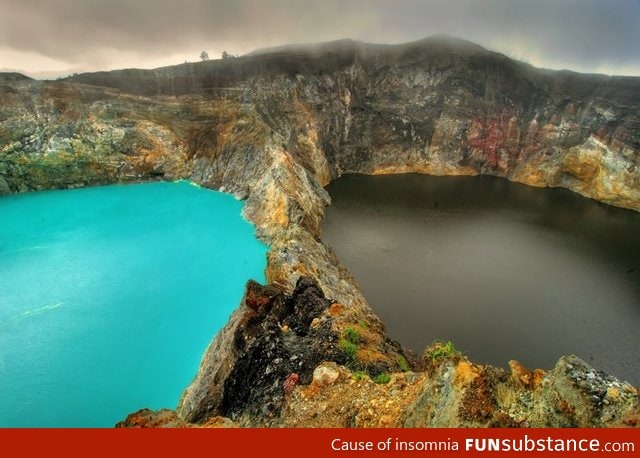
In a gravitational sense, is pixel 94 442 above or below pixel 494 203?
above

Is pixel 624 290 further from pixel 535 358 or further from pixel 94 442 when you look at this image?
pixel 94 442

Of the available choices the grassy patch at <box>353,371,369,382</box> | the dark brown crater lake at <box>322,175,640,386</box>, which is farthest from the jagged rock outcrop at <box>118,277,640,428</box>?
the dark brown crater lake at <box>322,175,640,386</box>

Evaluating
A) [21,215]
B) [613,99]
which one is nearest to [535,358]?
[21,215]

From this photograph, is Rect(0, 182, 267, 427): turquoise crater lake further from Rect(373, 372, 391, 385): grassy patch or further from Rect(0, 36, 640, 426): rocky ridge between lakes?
Rect(373, 372, 391, 385): grassy patch

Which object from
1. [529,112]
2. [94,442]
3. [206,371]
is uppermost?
[529,112]

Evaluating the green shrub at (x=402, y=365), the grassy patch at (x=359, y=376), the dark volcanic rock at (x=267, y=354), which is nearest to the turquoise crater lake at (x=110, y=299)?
the dark volcanic rock at (x=267, y=354)

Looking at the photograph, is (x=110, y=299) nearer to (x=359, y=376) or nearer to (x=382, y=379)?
(x=359, y=376)

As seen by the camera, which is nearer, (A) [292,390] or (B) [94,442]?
(B) [94,442]
